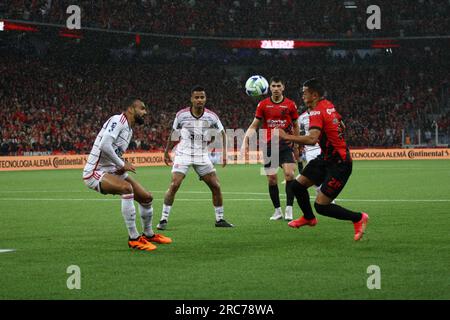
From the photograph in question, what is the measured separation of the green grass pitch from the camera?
7.59 meters

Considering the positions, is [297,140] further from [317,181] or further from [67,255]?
[67,255]

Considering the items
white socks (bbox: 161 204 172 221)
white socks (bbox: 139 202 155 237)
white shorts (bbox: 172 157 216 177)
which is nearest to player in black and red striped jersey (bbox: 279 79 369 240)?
white socks (bbox: 139 202 155 237)

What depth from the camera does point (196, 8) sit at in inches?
2365

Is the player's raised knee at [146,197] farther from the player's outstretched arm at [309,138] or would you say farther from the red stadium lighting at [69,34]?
the red stadium lighting at [69,34]

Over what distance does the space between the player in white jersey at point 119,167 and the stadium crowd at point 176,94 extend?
3052cm

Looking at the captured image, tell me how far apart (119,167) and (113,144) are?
0.35 m

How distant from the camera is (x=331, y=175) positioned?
36.8ft

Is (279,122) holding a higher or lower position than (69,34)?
lower

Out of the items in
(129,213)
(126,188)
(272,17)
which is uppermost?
(272,17)

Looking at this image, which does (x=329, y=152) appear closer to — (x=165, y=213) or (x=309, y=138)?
(x=309, y=138)

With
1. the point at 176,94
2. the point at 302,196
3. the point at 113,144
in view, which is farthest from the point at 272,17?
the point at 113,144
